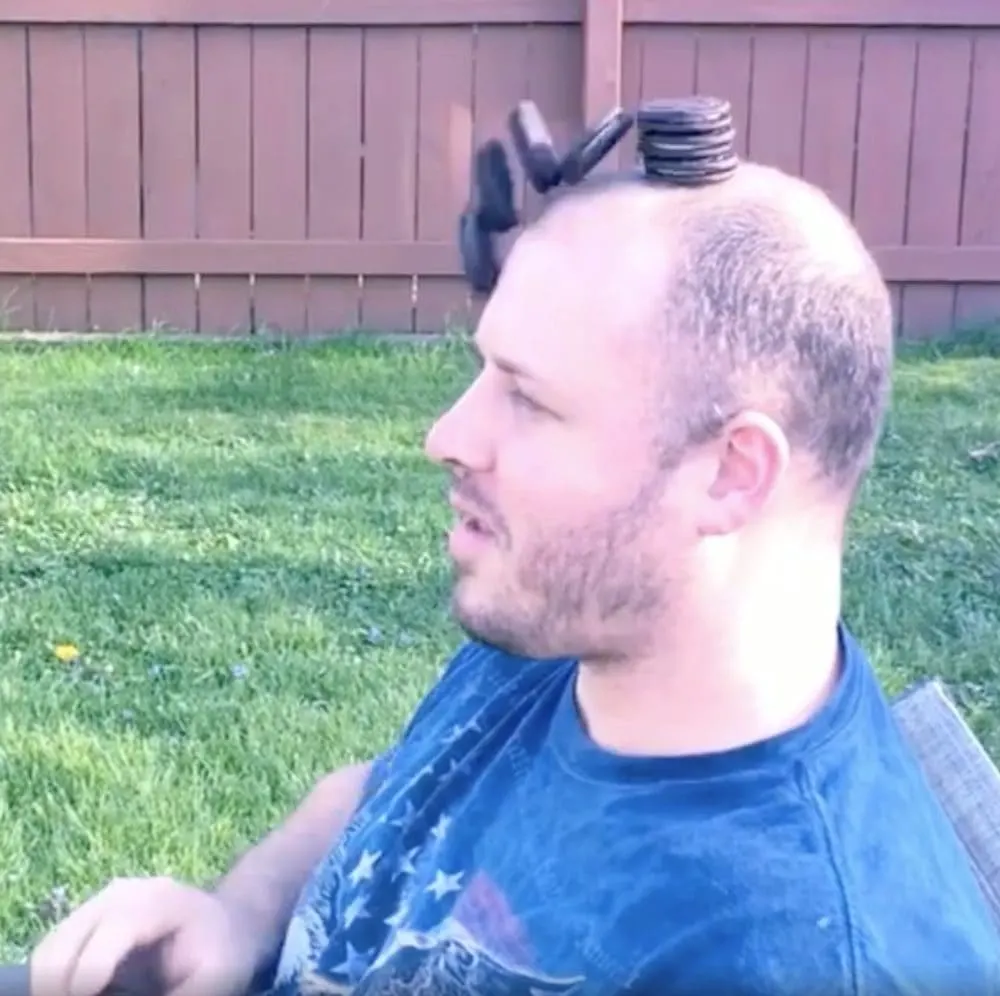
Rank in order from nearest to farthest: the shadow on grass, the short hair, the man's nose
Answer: the short hair < the man's nose < the shadow on grass

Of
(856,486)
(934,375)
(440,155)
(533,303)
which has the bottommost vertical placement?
(934,375)

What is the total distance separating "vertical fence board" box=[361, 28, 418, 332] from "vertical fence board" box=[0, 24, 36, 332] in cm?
118

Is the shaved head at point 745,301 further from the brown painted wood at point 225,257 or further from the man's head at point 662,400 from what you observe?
the brown painted wood at point 225,257

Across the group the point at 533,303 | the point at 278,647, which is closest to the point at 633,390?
the point at 533,303

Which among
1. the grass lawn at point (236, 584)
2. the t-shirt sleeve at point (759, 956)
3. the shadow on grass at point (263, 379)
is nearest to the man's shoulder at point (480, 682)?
the t-shirt sleeve at point (759, 956)

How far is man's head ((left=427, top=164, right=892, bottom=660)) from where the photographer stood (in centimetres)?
139

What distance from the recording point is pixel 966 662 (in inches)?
156

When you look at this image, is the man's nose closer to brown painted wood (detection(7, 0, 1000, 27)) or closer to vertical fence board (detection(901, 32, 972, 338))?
brown painted wood (detection(7, 0, 1000, 27))

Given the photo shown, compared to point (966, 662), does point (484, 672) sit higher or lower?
higher

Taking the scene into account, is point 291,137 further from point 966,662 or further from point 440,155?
point 966,662

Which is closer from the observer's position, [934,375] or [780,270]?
[780,270]

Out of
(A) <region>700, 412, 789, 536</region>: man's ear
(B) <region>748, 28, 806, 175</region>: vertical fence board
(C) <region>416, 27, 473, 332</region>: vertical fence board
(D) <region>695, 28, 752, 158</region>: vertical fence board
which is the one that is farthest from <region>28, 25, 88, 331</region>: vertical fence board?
(A) <region>700, 412, 789, 536</region>: man's ear

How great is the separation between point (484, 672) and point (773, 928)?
494 millimetres

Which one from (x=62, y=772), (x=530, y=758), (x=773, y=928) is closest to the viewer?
(x=773, y=928)
